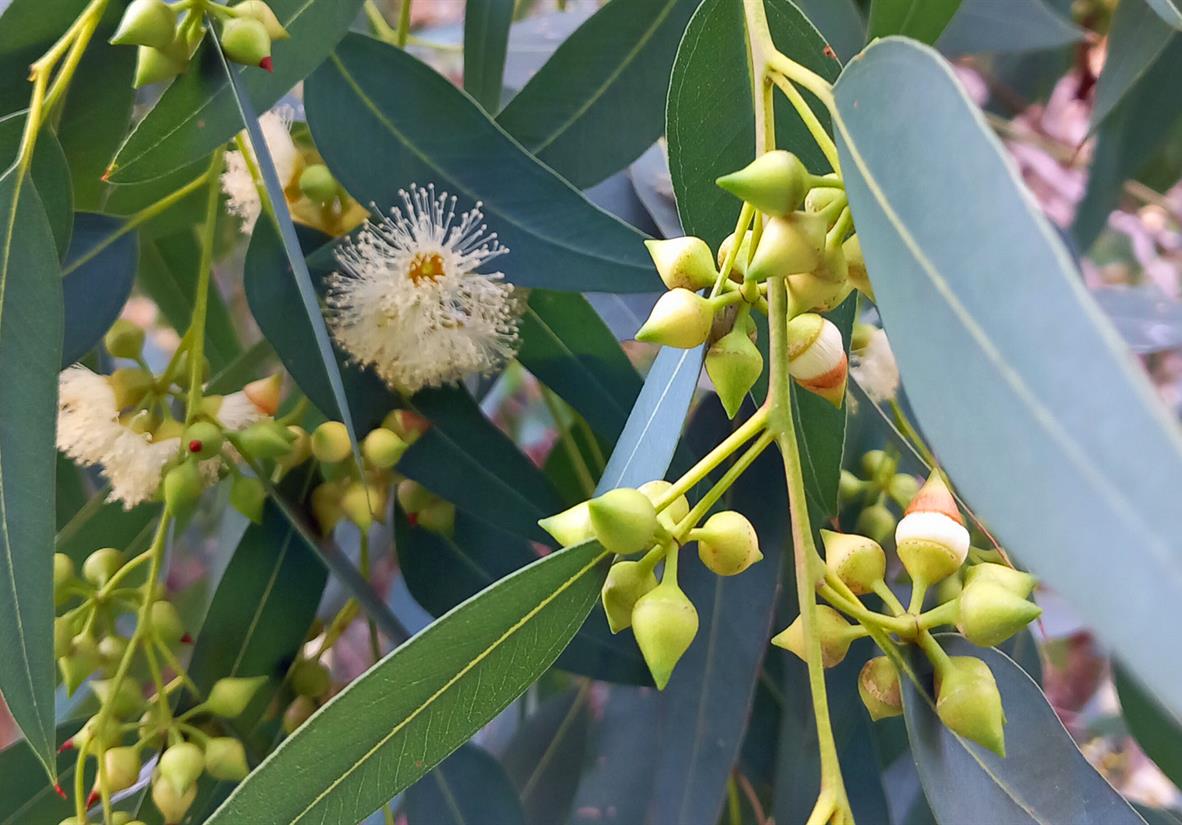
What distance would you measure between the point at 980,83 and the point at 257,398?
155cm

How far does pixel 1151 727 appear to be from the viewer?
75cm

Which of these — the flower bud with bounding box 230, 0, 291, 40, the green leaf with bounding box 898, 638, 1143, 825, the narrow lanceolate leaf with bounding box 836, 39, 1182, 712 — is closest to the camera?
the narrow lanceolate leaf with bounding box 836, 39, 1182, 712

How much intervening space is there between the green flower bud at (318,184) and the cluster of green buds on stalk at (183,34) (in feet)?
0.52

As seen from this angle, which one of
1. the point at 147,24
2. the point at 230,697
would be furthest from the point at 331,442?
the point at 147,24

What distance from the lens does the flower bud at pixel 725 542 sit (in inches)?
16.5

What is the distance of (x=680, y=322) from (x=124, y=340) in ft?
1.69

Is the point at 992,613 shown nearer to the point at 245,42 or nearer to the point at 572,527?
the point at 572,527

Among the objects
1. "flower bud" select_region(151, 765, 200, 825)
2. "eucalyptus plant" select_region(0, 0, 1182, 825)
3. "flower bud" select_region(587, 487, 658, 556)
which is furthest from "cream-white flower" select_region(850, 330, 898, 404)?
"flower bud" select_region(151, 765, 200, 825)

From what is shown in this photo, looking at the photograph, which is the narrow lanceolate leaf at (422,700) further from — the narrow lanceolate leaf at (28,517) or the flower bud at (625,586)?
the narrow lanceolate leaf at (28,517)

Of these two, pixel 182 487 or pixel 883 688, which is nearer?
pixel 883 688

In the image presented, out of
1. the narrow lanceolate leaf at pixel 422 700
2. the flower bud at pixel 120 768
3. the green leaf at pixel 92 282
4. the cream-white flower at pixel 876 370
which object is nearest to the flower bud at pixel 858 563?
the narrow lanceolate leaf at pixel 422 700

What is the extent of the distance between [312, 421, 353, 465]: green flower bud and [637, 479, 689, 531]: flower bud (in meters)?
0.31

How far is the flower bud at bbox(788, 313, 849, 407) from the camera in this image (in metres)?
0.44

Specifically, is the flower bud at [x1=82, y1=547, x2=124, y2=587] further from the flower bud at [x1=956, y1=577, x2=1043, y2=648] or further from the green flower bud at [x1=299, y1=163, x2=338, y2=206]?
the flower bud at [x1=956, y1=577, x2=1043, y2=648]
